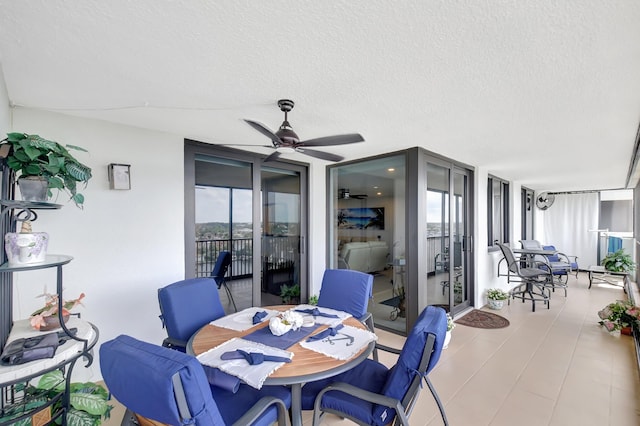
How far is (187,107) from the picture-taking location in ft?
7.54

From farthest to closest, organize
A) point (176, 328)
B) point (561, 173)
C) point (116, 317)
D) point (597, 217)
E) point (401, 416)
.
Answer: point (597, 217), point (561, 173), point (116, 317), point (176, 328), point (401, 416)

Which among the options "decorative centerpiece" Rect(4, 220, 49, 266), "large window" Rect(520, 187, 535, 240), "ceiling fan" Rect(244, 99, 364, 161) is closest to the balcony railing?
"ceiling fan" Rect(244, 99, 364, 161)

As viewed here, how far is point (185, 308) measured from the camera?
7.39ft

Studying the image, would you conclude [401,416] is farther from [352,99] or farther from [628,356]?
[628,356]

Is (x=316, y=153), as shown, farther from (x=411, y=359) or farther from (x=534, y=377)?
(x=534, y=377)

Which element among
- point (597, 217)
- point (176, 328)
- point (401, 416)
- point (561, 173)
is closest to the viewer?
point (401, 416)

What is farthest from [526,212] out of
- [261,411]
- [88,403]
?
[88,403]

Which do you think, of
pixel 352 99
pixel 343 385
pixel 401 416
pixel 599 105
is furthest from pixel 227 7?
pixel 599 105

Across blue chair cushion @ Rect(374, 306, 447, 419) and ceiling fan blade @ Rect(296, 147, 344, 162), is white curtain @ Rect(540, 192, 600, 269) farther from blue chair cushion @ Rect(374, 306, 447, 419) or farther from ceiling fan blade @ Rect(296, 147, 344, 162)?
blue chair cushion @ Rect(374, 306, 447, 419)

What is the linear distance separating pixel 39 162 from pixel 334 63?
1585 mm

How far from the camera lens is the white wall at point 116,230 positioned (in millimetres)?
2381

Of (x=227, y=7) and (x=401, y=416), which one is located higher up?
(x=227, y=7)

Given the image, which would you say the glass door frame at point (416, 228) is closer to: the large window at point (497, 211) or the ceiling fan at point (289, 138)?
the ceiling fan at point (289, 138)

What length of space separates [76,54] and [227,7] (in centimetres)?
98
